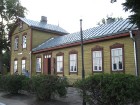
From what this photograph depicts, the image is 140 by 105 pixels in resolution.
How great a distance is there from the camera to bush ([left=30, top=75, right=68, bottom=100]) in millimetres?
12633

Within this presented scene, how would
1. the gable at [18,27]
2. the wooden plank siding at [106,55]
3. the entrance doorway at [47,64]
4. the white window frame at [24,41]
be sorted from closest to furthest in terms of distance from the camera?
the wooden plank siding at [106,55] < the entrance doorway at [47,64] < the white window frame at [24,41] < the gable at [18,27]

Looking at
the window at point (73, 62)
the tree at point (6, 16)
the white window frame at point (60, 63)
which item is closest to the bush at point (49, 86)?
the window at point (73, 62)

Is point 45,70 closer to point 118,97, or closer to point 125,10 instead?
point 125,10

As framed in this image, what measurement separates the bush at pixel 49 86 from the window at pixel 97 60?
6651 mm

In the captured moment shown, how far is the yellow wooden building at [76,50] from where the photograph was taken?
55.2ft

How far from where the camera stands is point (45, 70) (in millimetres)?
26172

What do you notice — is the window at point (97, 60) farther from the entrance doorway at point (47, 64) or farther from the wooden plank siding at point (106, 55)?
the entrance doorway at point (47, 64)

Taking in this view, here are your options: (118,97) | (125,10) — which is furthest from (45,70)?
(118,97)

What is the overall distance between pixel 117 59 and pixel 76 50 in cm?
494

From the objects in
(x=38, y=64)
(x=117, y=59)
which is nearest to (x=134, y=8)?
(x=117, y=59)

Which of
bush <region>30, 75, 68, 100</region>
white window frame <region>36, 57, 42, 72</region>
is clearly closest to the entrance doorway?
white window frame <region>36, 57, 42, 72</region>

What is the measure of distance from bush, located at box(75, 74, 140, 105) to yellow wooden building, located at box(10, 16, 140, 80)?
12.7ft

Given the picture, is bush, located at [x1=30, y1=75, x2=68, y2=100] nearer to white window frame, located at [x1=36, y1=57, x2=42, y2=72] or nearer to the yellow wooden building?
the yellow wooden building

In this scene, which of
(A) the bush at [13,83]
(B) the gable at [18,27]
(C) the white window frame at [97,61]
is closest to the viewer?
(A) the bush at [13,83]
